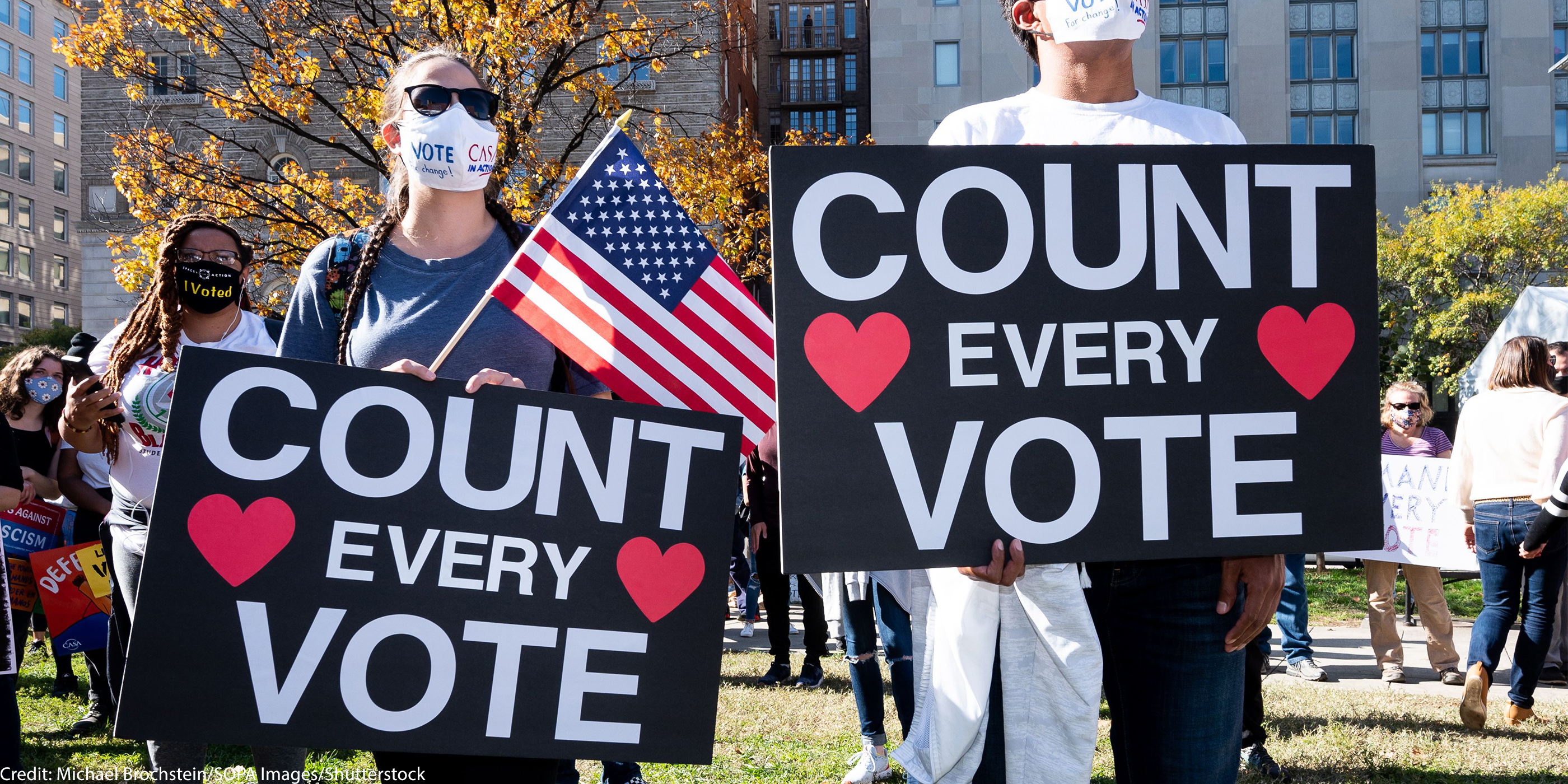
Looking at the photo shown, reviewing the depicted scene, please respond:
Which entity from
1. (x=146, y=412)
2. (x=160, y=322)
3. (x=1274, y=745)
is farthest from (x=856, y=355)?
(x=1274, y=745)

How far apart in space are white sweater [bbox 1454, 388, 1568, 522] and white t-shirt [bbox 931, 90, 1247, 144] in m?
4.56

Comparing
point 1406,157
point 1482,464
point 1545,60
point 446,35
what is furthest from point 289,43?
point 1545,60

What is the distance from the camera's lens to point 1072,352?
2.12 meters

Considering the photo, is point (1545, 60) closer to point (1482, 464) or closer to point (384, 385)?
point (1482, 464)

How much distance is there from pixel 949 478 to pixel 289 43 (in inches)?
497

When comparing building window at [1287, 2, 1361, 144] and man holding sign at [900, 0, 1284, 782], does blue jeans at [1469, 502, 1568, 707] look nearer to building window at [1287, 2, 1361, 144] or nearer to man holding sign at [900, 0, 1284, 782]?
man holding sign at [900, 0, 1284, 782]

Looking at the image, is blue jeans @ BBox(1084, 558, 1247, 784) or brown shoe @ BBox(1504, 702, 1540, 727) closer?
blue jeans @ BBox(1084, 558, 1247, 784)

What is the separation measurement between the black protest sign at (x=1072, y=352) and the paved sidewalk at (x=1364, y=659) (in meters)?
5.02

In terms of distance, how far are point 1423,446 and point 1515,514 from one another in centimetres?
263

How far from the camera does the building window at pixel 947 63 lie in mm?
37906

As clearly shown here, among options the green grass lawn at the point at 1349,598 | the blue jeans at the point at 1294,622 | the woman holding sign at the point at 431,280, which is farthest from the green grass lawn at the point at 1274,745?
the green grass lawn at the point at 1349,598

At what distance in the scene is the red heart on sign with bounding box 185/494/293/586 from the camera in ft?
7.27

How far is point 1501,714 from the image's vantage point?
6082 mm

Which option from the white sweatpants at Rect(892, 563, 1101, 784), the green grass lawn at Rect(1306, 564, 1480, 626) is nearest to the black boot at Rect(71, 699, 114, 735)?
the white sweatpants at Rect(892, 563, 1101, 784)
